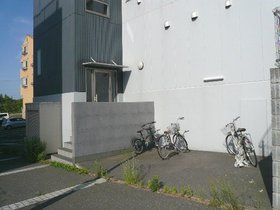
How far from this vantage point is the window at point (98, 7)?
522 inches

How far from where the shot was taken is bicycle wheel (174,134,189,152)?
35.9 feet

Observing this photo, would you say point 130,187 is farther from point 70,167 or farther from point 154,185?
point 70,167

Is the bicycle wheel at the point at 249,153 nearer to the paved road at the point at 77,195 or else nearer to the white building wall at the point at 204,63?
the white building wall at the point at 204,63

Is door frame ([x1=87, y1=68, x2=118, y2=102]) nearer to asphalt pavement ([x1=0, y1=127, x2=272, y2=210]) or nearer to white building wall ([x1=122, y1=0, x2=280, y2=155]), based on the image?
white building wall ([x1=122, y1=0, x2=280, y2=155])

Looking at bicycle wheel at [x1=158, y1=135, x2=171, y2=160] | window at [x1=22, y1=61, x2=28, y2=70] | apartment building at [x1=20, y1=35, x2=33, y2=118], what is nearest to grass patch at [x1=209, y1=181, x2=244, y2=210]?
bicycle wheel at [x1=158, y1=135, x2=171, y2=160]

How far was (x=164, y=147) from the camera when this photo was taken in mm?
10438

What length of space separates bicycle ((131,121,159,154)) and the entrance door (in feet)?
8.34

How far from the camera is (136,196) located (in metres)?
6.17

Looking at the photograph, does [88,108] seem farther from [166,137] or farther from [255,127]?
[255,127]

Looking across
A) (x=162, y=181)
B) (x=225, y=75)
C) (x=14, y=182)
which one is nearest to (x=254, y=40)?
(x=225, y=75)

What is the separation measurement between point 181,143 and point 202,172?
321 centimetres

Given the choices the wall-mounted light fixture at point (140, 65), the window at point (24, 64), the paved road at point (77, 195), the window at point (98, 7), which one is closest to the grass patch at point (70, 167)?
the paved road at point (77, 195)

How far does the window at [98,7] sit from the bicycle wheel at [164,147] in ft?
21.7

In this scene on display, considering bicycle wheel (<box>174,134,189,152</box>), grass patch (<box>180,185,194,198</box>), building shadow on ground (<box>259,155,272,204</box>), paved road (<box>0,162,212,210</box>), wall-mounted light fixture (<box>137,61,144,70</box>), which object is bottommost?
paved road (<box>0,162,212,210</box>)
